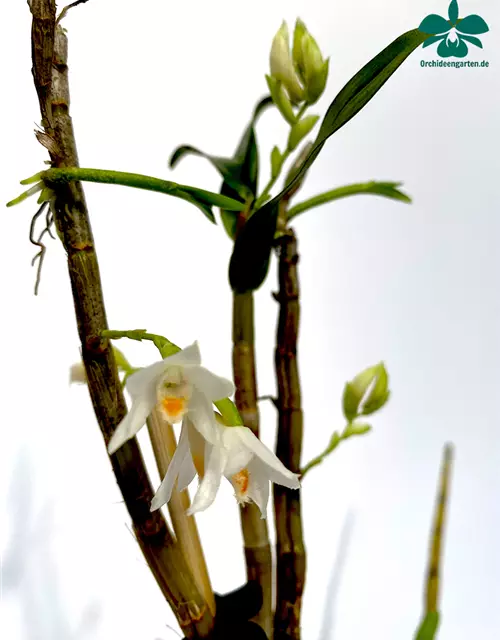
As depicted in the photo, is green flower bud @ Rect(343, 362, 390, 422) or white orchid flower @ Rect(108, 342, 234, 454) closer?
white orchid flower @ Rect(108, 342, 234, 454)

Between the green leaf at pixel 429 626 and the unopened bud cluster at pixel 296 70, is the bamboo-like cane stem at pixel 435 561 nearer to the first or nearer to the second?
the green leaf at pixel 429 626

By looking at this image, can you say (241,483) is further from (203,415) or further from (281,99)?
(281,99)

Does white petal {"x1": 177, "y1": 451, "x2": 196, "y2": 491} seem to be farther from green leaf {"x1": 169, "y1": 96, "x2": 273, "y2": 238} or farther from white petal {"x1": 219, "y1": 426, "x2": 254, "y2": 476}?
green leaf {"x1": 169, "y1": 96, "x2": 273, "y2": 238}

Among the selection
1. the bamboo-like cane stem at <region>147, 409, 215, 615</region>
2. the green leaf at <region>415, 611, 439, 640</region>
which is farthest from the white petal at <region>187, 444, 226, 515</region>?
the green leaf at <region>415, 611, 439, 640</region>

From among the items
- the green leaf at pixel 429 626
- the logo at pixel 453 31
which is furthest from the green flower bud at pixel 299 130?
the green leaf at pixel 429 626

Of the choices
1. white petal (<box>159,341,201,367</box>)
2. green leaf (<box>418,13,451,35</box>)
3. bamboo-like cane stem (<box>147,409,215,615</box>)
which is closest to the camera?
white petal (<box>159,341,201,367</box>)

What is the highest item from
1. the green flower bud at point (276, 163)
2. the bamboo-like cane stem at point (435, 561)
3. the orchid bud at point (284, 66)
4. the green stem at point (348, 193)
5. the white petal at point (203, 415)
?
the orchid bud at point (284, 66)

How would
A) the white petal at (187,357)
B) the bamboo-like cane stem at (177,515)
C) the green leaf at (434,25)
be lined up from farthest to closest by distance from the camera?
the green leaf at (434,25), the bamboo-like cane stem at (177,515), the white petal at (187,357)
